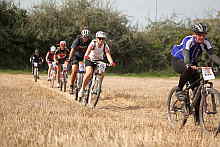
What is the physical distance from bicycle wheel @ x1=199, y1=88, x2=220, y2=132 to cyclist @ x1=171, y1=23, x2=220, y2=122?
40 centimetres

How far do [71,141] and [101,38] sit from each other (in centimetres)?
492

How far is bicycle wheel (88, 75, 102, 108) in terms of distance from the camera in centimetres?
912

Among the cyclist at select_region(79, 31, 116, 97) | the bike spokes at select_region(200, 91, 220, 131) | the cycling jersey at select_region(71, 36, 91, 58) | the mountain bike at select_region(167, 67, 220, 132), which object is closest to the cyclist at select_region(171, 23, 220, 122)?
the mountain bike at select_region(167, 67, 220, 132)

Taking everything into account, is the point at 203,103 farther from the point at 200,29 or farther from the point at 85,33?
the point at 85,33

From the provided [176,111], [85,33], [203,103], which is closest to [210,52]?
[203,103]

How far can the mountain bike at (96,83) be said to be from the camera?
9.02 m

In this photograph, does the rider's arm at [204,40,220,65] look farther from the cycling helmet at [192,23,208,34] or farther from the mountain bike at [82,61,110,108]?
the mountain bike at [82,61,110,108]

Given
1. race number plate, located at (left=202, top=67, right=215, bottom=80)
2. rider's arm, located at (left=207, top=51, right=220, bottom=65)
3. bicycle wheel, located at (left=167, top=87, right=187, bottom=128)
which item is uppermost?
rider's arm, located at (left=207, top=51, right=220, bottom=65)

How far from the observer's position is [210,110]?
18.4ft

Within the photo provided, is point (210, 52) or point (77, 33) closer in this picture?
point (210, 52)

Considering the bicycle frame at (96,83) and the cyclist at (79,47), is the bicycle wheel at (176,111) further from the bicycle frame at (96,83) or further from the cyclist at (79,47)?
the cyclist at (79,47)

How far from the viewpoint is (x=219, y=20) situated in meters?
45.8

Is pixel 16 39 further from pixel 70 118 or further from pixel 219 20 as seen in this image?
pixel 70 118

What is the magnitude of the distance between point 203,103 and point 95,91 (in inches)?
155
